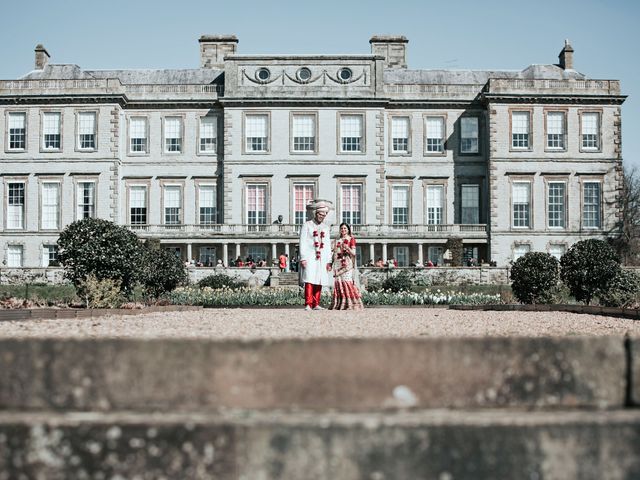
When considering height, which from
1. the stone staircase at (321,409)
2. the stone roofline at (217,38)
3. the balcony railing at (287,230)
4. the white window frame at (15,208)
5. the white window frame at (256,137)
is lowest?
the stone staircase at (321,409)

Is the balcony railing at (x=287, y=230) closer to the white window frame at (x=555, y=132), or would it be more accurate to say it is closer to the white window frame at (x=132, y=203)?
the white window frame at (x=132, y=203)

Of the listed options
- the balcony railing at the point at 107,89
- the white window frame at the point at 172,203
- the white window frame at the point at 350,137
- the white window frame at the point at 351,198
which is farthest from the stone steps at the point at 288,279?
the balcony railing at the point at 107,89

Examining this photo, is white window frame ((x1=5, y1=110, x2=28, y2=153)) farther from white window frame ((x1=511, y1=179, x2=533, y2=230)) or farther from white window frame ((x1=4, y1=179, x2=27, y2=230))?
white window frame ((x1=511, y1=179, x2=533, y2=230))

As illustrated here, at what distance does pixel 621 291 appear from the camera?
679 inches

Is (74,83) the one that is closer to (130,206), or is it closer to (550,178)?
(130,206)

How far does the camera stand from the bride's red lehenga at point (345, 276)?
41.2 ft

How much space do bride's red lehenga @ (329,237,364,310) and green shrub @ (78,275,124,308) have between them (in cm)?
449

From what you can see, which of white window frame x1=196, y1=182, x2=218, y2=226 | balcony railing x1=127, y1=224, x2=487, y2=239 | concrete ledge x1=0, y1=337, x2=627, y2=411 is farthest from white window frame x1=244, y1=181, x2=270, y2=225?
concrete ledge x1=0, y1=337, x2=627, y2=411

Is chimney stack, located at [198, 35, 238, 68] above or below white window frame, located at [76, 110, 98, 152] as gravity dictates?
above

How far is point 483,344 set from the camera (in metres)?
2.26

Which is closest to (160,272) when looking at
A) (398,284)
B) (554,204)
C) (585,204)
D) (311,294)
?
(311,294)

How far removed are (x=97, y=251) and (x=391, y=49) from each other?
29786 millimetres

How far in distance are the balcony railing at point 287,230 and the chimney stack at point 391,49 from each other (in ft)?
33.2

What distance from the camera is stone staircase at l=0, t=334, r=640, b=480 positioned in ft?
6.95
